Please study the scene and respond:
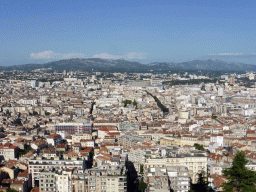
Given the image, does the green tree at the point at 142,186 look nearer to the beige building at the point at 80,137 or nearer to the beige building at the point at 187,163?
the beige building at the point at 187,163

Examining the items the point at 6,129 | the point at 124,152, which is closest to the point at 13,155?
the point at 124,152

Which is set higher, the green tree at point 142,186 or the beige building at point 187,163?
the beige building at point 187,163

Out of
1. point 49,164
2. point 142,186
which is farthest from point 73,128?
point 142,186

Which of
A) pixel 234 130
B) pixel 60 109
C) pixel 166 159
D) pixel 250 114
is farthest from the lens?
pixel 60 109

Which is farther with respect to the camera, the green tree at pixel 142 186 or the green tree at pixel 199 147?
the green tree at pixel 199 147

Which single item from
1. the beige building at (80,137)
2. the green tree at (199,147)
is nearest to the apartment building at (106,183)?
the green tree at (199,147)

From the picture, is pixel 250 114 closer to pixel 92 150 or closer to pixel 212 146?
pixel 212 146

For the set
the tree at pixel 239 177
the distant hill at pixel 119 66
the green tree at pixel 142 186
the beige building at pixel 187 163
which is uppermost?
the distant hill at pixel 119 66

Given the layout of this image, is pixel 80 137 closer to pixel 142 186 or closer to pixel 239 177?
pixel 142 186

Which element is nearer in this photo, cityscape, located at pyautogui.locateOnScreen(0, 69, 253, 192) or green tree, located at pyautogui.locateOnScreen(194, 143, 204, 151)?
cityscape, located at pyautogui.locateOnScreen(0, 69, 253, 192)

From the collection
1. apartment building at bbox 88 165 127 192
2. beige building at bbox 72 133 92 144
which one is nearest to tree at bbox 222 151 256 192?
apartment building at bbox 88 165 127 192

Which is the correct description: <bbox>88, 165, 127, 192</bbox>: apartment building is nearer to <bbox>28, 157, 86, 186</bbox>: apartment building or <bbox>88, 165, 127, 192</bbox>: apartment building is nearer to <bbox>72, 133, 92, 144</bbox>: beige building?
<bbox>28, 157, 86, 186</bbox>: apartment building
